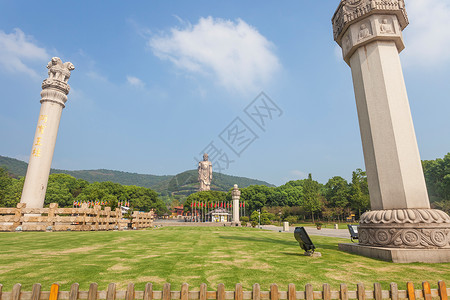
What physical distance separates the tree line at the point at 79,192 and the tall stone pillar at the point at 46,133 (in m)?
36.7

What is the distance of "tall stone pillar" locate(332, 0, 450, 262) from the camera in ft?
26.3

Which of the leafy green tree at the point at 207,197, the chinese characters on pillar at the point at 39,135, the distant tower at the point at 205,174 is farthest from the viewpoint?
the distant tower at the point at 205,174

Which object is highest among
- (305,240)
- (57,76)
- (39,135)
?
(57,76)

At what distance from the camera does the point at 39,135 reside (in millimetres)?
26672

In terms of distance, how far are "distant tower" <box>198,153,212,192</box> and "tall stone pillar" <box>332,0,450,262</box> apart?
128 metres

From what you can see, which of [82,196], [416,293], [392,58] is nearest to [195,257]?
[416,293]

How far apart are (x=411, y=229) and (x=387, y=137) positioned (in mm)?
3398

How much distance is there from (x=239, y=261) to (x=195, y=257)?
5.11ft

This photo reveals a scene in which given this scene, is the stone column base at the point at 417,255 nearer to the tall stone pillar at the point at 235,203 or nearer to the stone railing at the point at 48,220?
the stone railing at the point at 48,220

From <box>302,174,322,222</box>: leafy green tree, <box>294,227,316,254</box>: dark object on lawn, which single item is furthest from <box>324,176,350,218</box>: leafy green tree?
<box>294,227,316,254</box>: dark object on lawn

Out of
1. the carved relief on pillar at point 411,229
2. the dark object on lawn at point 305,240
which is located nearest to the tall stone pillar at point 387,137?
the carved relief on pillar at point 411,229

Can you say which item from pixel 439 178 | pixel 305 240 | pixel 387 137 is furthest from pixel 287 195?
pixel 305 240

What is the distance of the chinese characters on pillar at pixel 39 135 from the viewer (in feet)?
86.4

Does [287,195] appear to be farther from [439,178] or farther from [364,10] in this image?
[364,10]
